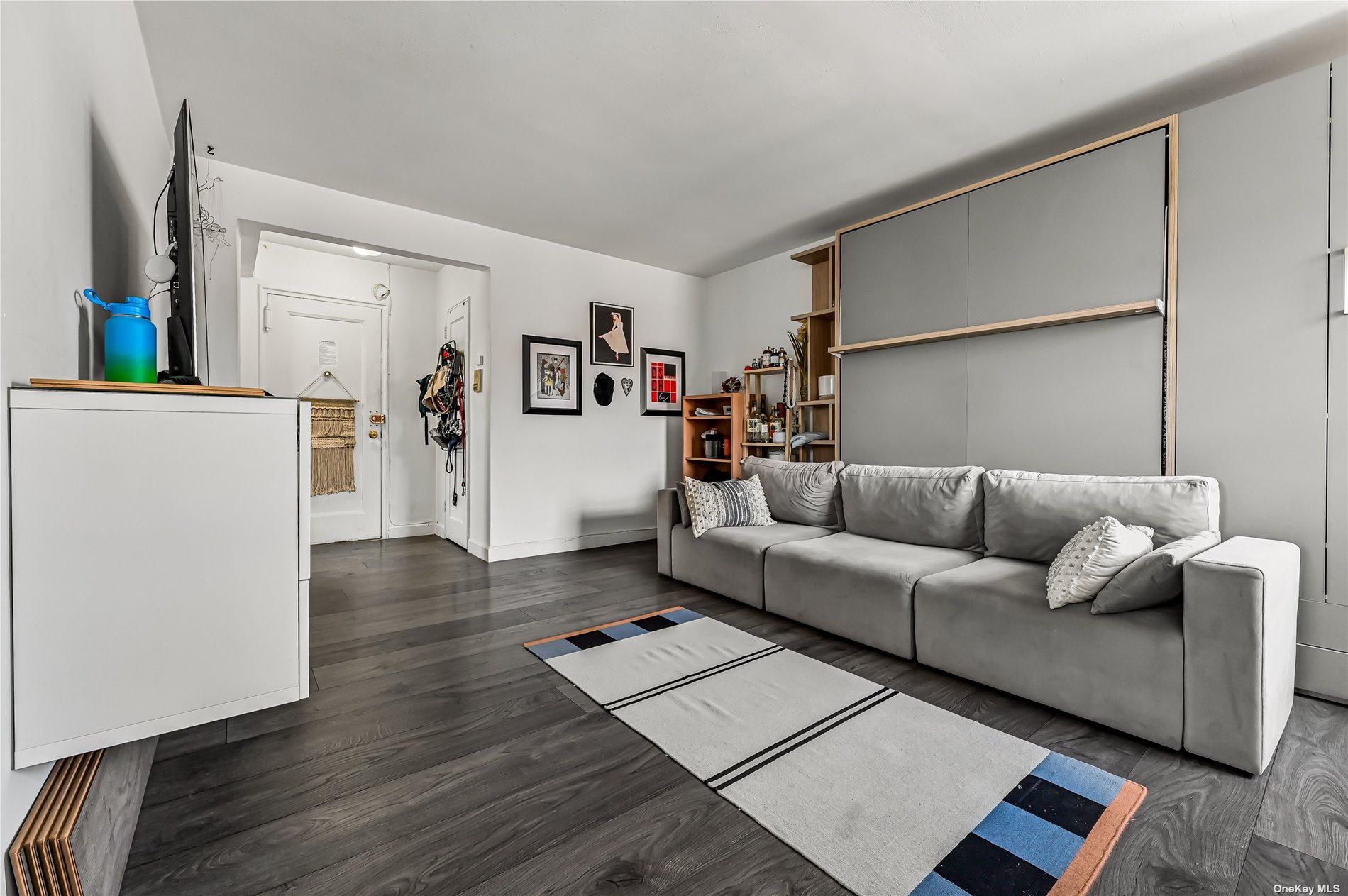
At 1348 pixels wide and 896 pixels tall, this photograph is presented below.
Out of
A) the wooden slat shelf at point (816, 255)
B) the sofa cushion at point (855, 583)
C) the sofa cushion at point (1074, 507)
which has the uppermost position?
the wooden slat shelf at point (816, 255)

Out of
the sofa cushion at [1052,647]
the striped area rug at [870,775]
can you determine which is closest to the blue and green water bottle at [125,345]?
the striped area rug at [870,775]

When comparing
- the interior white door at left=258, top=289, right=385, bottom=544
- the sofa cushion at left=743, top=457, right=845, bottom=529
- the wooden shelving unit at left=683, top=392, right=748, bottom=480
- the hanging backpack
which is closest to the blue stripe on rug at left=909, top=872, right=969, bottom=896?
the sofa cushion at left=743, top=457, right=845, bottom=529

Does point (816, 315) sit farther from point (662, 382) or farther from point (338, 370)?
point (338, 370)

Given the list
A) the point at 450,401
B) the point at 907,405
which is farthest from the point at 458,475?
the point at 907,405

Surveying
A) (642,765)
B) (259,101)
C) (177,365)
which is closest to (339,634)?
(177,365)

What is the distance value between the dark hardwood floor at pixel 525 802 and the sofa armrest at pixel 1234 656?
92 mm

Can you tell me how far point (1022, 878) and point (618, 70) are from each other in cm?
308

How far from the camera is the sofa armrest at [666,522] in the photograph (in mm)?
4047

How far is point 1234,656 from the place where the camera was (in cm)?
176

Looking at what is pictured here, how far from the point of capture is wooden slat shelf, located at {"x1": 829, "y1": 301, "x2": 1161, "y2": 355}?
2.78 meters

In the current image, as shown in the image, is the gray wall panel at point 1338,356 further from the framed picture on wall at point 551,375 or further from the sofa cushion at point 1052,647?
the framed picture on wall at point 551,375

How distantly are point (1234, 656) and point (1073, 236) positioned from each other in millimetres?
2124

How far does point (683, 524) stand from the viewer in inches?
158

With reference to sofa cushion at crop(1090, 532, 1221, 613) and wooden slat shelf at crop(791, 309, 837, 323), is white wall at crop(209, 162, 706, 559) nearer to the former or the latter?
wooden slat shelf at crop(791, 309, 837, 323)
